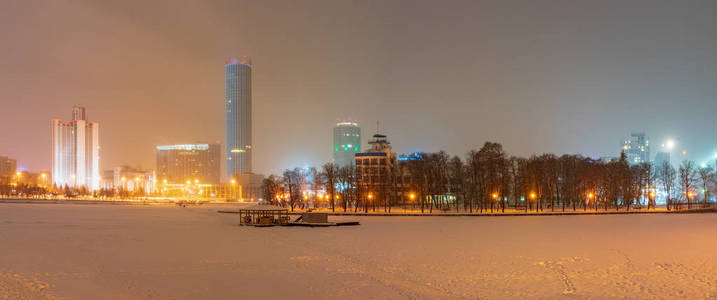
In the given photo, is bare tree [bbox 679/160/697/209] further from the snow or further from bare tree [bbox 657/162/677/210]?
the snow

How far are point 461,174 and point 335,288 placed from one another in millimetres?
85448

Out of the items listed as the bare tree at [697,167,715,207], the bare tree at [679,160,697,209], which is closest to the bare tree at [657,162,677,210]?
the bare tree at [679,160,697,209]

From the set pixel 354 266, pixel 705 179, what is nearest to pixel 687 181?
pixel 705 179

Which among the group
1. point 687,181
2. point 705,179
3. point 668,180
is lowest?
point 687,181

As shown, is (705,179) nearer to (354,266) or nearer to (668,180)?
(668,180)

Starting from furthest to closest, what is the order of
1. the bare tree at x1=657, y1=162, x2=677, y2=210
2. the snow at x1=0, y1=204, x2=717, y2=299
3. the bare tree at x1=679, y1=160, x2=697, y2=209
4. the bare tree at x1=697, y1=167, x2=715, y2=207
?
the bare tree at x1=657, y1=162, x2=677, y2=210
the bare tree at x1=697, y1=167, x2=715, y2=207
the bare tree at x1=679, y1=160, x2=697, y2=209
the snow at x1=0, y1=204, x2=717, y2=299

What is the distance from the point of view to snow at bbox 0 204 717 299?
59.5ft

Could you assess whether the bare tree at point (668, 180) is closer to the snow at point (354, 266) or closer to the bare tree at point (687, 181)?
the bare tree at point (687, 181)

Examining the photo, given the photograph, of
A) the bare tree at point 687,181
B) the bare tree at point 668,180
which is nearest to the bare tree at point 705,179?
the bare tree at point 687,181

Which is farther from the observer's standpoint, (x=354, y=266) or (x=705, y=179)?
(x=705, y=179)

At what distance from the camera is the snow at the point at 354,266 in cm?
1812

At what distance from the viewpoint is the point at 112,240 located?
110ft

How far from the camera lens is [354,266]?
23.6 meters

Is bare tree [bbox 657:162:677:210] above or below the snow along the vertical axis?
above
